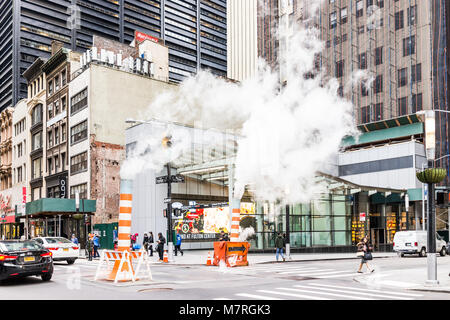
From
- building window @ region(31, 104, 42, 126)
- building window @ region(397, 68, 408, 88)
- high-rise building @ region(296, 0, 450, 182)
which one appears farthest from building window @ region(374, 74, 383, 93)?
building window @ region(31, 104, 42, 126)

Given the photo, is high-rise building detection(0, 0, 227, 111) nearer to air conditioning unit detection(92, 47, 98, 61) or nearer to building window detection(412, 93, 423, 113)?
building window detection(412, 93, 423, 113)

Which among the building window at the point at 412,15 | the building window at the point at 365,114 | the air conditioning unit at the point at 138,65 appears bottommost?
the building window at the point at 365,114

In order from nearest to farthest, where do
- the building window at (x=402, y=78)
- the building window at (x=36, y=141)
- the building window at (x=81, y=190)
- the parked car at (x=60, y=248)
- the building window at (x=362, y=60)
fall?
the parked car at (x=60, y=248) → the building window at (x=81, y=190) → the building window at (x=402, y=78) → the building window at (x=362, y=60) → the building window at (x=36, y=141)

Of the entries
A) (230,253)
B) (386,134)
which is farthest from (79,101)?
(386,134)

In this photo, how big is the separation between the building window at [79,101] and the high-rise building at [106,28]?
82559mm

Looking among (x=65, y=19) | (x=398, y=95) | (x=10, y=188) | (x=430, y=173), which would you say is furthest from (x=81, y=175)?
(x=65, y=19)

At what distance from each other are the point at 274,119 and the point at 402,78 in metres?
29.3

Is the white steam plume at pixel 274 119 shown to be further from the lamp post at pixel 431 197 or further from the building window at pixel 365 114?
the lamp post at pixel 431 197

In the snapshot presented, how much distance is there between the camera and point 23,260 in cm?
1612

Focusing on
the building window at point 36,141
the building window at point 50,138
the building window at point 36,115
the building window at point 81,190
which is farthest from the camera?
the building window at point 36,115

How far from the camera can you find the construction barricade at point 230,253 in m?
24.2

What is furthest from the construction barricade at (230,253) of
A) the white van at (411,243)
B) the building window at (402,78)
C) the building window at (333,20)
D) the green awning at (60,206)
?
the building window at (333,20)
